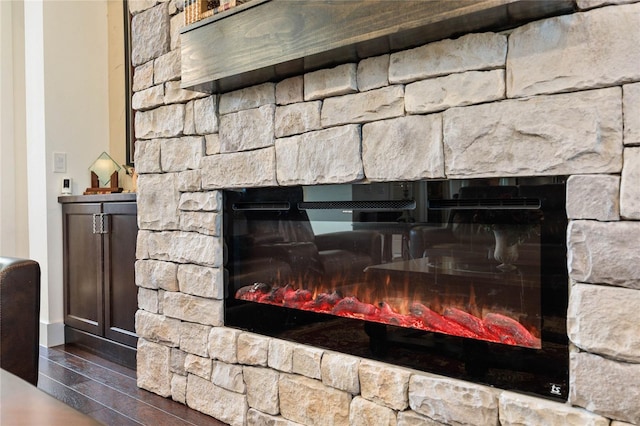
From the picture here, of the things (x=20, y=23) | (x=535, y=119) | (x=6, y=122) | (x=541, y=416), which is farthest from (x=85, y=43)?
(x=541, y=416)

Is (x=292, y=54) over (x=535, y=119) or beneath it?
over

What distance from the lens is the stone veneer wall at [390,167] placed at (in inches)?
46.3

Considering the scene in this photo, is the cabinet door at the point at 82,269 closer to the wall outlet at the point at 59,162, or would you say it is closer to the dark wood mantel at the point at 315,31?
the wall outlet at the point at 59,162

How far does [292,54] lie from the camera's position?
1661 mm

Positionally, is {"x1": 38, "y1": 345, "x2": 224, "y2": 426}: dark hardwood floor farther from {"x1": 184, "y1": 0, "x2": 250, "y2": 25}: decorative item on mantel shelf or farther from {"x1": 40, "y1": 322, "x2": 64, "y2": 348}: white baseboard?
{"x1": 184, "y1": 0, "x2": 250, "y2": 25}: decorative item on mantel shelf

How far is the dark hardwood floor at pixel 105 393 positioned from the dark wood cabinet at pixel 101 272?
132 millimetres

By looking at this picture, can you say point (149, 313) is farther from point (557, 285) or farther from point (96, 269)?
point (557, 285)

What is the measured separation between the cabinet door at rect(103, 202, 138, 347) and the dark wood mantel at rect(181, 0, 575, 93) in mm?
1175

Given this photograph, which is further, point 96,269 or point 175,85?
point 96,269

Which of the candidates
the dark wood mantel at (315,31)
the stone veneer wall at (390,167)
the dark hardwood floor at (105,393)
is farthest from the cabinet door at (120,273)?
the dark wood mantel at (315,31)

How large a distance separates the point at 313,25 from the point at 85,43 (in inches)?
104

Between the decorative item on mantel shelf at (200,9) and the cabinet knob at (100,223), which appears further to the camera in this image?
the cabinet knob at (100,223)

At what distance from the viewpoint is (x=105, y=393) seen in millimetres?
2422

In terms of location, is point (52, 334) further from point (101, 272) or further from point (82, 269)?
point (101, 272)
